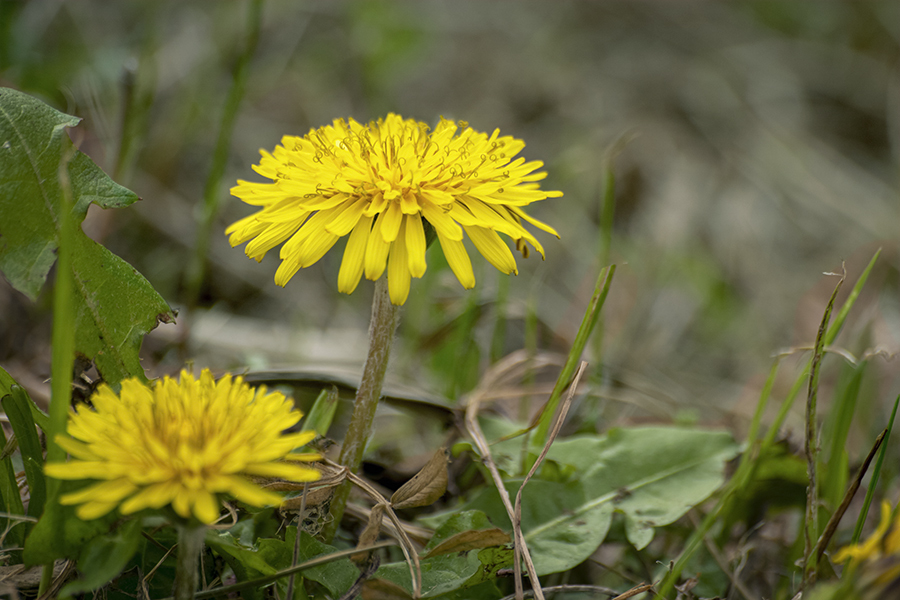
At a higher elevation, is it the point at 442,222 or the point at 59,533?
the point at 442,222

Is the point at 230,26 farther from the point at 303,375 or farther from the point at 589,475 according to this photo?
the point at 589,475

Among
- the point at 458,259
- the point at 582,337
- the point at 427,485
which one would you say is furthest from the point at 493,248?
the point at 427,485

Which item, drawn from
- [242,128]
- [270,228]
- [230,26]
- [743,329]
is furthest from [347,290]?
[230,26]

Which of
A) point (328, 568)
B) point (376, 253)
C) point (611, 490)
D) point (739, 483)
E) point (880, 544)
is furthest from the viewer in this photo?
point (611, 490)

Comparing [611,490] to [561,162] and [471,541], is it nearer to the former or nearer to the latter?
[471,541]

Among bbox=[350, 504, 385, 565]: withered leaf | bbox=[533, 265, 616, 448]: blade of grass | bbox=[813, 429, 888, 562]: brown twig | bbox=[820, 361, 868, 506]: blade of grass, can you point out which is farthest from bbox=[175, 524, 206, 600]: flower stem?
bbox=[820, 361, 868, 506]: blade of grass

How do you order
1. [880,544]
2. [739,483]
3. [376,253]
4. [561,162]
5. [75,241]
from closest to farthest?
1. [880,544]
2. [376,253]
3. [75,241]
4. [739,483]
5. [561,162]

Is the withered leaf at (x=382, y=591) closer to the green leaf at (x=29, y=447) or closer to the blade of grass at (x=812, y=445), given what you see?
the green leaf at (x=29, y=447)
